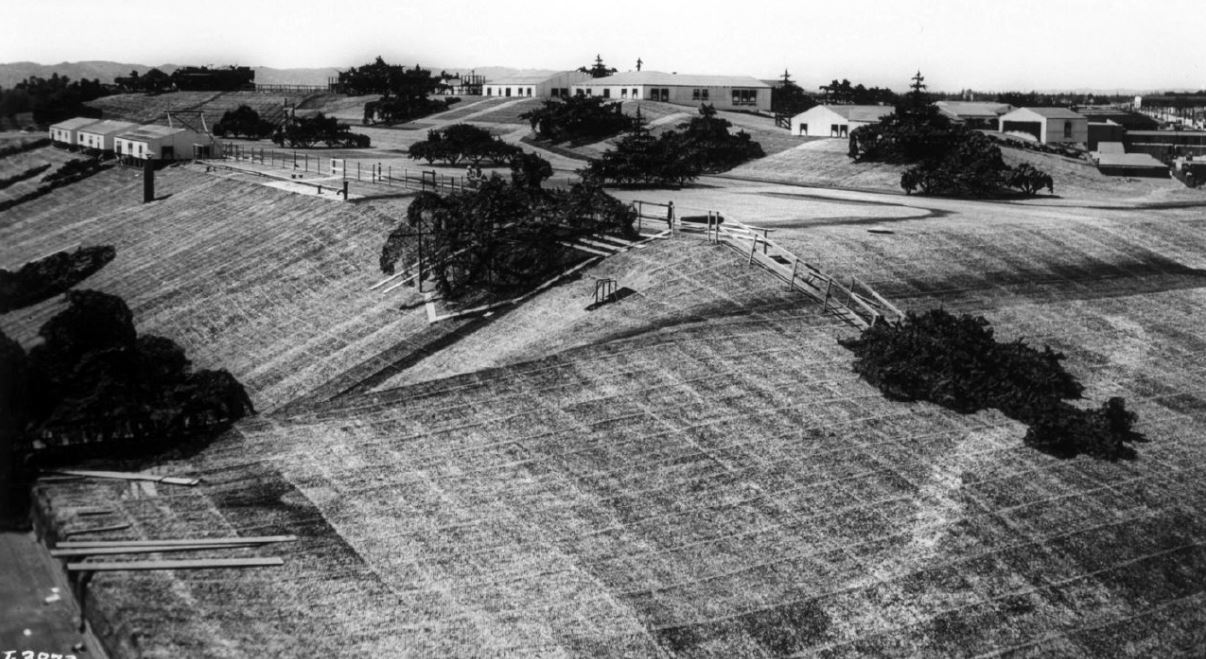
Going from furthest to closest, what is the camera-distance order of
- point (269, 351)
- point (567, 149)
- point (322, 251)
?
point (567, 149) → point (322, 251) → point (269, 351)

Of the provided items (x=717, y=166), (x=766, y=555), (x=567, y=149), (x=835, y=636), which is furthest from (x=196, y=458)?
(x=567, y=149)

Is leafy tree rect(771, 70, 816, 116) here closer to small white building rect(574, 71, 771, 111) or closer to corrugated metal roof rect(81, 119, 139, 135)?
small white building rect(574, 71, 771, 111)

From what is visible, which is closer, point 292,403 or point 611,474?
point 611,474

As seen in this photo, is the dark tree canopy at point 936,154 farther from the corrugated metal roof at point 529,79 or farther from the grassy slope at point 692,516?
the corrugated metal roof at point 529,79

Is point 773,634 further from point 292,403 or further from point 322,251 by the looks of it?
point 322,251

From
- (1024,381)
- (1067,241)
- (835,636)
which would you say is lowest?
(835,636)

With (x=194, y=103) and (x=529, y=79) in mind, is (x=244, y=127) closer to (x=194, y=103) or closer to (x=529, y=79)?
(x=194, y=103)

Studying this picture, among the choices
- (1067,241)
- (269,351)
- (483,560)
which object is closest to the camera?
(483,560)
